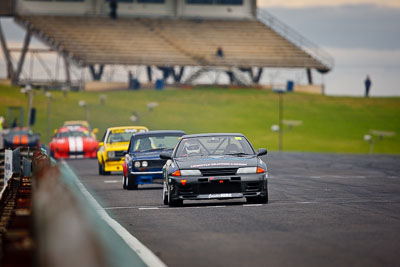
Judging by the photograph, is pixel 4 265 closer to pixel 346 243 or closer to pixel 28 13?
pixel 346 243

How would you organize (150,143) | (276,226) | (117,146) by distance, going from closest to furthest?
(276,226) → (150,143) → (117,146)

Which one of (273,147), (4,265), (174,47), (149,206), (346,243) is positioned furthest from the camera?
(174,47)

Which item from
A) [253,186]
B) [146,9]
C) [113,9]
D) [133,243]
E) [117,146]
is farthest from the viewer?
[146,9]

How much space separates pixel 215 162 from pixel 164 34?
75.3 meters

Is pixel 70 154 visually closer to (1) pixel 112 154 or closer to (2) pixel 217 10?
(1) pixel 112 154

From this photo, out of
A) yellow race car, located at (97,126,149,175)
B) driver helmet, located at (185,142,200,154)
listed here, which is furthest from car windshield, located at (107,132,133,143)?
driver helmet, located at (185,142,200,154)

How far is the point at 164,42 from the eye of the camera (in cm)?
9031

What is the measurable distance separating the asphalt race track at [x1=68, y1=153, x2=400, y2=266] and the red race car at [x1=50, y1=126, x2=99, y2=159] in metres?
20.9

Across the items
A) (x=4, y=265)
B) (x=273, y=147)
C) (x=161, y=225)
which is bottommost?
(x=273, y=147)

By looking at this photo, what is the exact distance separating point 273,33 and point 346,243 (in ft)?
280

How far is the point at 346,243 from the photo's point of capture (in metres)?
10.5

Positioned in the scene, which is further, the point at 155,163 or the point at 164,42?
the point at 164,42

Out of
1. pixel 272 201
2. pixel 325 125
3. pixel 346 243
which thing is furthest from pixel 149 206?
pixel 325 125

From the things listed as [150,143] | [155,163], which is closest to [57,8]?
[150,143]
